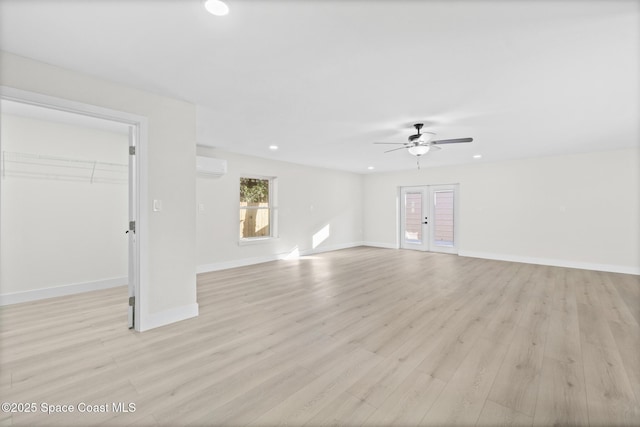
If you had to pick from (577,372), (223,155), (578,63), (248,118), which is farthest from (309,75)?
(223,155)

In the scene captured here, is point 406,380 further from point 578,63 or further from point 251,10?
point 578,63

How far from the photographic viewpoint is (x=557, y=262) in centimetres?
593

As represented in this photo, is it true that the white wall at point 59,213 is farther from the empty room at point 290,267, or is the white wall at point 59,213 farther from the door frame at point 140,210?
the door frame at point 140,210

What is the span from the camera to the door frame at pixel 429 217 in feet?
24.3

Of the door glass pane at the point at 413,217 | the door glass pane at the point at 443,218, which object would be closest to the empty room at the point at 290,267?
the door glass pane at the point at 443,218

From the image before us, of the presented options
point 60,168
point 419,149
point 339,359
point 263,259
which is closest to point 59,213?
point 60,168

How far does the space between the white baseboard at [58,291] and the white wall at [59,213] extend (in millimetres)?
12

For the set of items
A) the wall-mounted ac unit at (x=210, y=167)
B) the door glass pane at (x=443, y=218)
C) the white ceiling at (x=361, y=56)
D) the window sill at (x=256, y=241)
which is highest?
the white ceiling at (x=361, y=56)

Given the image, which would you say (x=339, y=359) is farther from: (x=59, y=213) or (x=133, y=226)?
(x=59, y=213)

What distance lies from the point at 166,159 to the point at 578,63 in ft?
12.9

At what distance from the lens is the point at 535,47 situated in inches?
78.6

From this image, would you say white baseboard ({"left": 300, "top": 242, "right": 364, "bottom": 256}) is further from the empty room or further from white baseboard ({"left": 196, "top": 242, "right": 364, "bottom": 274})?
the empty room

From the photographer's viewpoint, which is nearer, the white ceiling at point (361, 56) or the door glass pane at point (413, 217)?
the white ceiling at point (361, 56)

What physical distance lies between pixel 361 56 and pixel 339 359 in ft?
8.05
